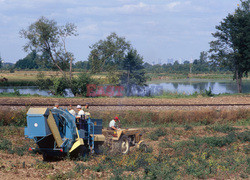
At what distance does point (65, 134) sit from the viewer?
1157cm

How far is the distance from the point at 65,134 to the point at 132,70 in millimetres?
27472

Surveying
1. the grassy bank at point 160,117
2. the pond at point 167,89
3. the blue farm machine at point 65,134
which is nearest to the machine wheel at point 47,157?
the blue farm machine at point 65,134

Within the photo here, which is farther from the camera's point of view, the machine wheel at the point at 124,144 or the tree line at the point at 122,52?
the tree line at the point at 122,52

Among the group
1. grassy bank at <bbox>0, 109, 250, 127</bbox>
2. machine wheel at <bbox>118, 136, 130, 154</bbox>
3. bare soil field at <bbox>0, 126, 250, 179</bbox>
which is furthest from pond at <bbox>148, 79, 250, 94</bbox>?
machine wheel at <bbox>118, 136, 130, 154</bbox>

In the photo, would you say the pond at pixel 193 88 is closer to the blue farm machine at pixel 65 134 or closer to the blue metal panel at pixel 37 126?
the blue farm machine at pixel 65 134

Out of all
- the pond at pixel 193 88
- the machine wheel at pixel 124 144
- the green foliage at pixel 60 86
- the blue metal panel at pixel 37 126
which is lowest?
the machine wheel at pixel 124 144

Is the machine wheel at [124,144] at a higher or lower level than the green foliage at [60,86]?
lower

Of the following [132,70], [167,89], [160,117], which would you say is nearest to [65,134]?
[160,117]

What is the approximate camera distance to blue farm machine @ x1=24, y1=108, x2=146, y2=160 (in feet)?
34.7

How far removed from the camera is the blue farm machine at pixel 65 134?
416 inches

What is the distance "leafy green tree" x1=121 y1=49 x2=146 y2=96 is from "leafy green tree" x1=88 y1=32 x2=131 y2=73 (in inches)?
33.6

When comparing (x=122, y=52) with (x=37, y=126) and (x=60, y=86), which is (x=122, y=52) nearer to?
(x=60, y=86)

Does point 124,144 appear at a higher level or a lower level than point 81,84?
lower

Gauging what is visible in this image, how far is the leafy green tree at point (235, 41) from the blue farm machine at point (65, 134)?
28.8 m
